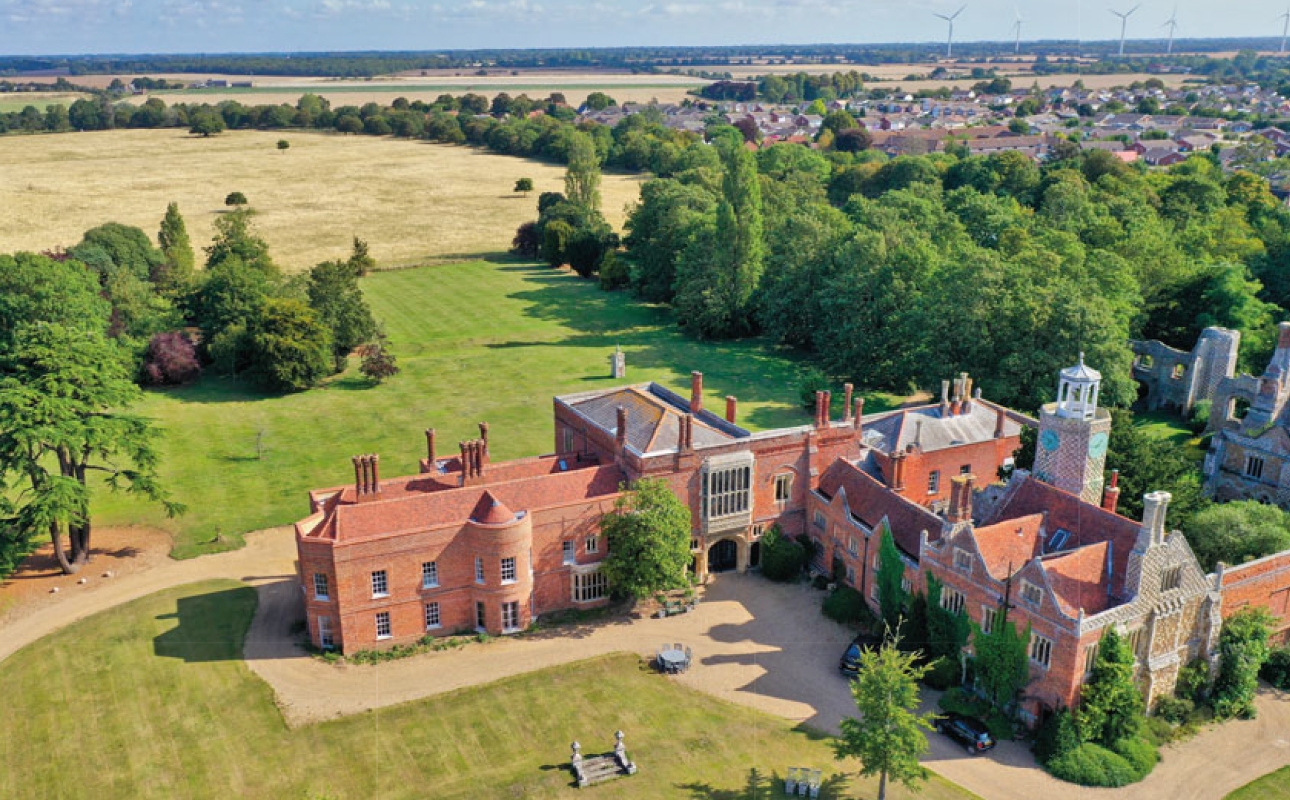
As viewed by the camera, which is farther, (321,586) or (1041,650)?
(321,586)

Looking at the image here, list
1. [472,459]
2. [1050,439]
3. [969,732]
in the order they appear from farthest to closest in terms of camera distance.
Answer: [472,459]
[1050,439]
[969,732]

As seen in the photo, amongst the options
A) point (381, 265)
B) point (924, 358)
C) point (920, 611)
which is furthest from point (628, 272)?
point (920, 611)

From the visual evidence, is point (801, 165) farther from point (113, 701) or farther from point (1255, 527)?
point (113, 701)

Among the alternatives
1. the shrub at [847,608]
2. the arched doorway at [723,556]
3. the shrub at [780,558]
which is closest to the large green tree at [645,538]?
the arched doorway at [723,556]

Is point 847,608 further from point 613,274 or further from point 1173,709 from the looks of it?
point 613,274

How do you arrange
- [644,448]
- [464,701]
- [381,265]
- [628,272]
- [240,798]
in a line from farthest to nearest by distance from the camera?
[381,265], [628,272], [644,448], [464,701], [240,798]

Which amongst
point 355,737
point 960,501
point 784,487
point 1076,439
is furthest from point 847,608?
point 355,737

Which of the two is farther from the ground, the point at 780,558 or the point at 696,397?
the point at 696,397
